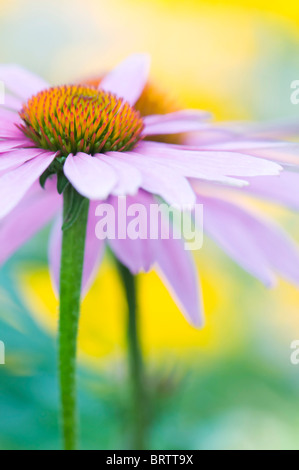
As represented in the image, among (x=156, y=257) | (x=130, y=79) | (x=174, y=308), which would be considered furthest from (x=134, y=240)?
(x=174, y=308)

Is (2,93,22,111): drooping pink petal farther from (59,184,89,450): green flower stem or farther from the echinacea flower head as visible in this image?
(59,184,89,450): green flower stem

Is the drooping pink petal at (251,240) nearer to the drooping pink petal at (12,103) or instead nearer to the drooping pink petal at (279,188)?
the drooping pink petal at (279,188)

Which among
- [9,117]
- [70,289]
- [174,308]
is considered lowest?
[70,289]

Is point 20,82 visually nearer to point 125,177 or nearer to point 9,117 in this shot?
point 9,117

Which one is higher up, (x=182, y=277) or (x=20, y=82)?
(x=20, y=82)

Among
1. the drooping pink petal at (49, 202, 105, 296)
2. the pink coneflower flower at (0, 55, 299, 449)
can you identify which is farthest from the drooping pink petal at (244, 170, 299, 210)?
the drooping pink petal at (49, 202, 105, 296)

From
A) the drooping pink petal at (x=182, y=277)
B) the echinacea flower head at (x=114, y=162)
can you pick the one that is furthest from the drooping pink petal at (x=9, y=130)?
the drooping pink petal at (x=182, y=277)

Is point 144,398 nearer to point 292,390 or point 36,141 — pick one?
point 36,141
